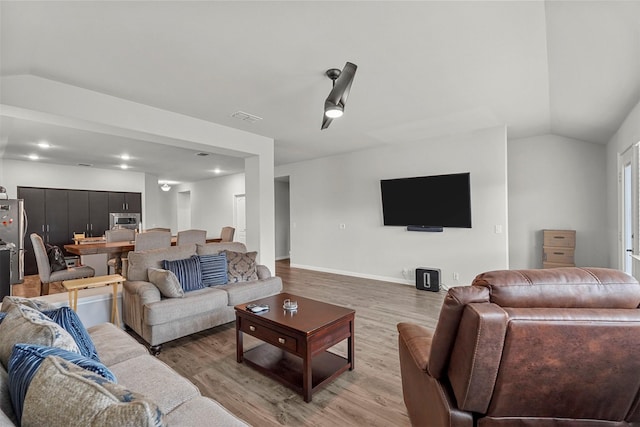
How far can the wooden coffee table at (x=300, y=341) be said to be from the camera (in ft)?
6.97

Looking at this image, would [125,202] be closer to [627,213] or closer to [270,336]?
[270,336]

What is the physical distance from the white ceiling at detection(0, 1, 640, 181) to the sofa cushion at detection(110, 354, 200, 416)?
2172mm

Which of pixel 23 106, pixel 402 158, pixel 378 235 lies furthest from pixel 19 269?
pixel 402 158

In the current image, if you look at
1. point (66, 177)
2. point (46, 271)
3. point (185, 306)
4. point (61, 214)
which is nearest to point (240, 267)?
point (185, 306)

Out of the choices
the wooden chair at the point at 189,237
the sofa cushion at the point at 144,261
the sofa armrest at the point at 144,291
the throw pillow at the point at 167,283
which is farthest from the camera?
the wooden chair at the point at 189,237

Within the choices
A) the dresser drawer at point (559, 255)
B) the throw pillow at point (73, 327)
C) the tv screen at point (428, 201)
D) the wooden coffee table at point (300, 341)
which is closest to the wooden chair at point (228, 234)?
the tv screen at point (428, 201)

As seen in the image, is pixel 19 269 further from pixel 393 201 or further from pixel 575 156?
pixel 575 156

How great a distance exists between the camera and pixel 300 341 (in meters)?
2.11

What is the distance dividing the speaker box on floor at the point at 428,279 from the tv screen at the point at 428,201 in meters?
0.78

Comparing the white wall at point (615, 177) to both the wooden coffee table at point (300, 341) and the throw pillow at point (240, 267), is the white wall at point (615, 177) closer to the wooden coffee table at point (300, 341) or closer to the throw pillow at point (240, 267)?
the wooden coffee table at point (300, 341)

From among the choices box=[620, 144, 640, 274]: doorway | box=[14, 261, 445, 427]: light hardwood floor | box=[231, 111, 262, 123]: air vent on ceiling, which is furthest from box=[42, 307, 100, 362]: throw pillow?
box=[620, 144, 640, 274]: doorway

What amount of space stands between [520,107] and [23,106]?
212 inches

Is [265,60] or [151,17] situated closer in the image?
[151,17]

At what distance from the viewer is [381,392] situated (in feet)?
7.14
